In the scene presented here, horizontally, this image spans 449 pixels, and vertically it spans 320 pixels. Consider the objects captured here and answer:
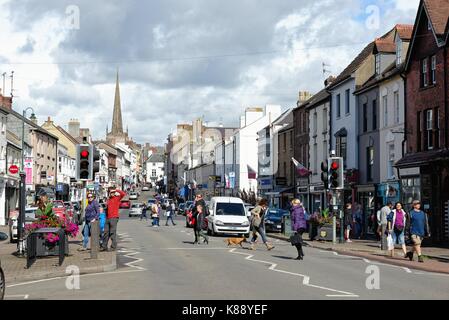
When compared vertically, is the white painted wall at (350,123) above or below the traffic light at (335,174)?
above

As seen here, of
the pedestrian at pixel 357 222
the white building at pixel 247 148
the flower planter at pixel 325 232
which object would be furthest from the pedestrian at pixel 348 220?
the white building at pixel 247 148

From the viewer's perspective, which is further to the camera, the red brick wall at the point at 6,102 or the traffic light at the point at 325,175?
the red brick wall at the point at 6,102

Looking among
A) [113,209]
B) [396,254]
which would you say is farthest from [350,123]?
[113,209]

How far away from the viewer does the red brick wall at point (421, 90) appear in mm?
29688

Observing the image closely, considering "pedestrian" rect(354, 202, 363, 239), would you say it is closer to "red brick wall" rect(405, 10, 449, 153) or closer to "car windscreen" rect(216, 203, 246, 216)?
"red brick wall" rect(405, 10, 449, 153)

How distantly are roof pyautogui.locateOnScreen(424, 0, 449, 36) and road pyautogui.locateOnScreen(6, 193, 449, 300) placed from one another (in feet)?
41.9

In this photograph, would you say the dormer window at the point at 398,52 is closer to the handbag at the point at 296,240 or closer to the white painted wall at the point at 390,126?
the white painted wall at the point at 390,126

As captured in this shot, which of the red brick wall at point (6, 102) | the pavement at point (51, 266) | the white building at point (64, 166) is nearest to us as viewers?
the pavement at point (51, 266)

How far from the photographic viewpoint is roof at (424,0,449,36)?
29922 mm

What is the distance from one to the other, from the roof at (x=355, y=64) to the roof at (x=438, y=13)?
9748 millimetres

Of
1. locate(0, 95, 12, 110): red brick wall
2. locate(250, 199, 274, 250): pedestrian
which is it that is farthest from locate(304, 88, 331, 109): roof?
locate(0, 95, 12, 110): red brick wall

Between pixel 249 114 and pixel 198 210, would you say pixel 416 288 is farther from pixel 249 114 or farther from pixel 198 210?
pixel 249 114

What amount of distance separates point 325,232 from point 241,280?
15.9 metres
